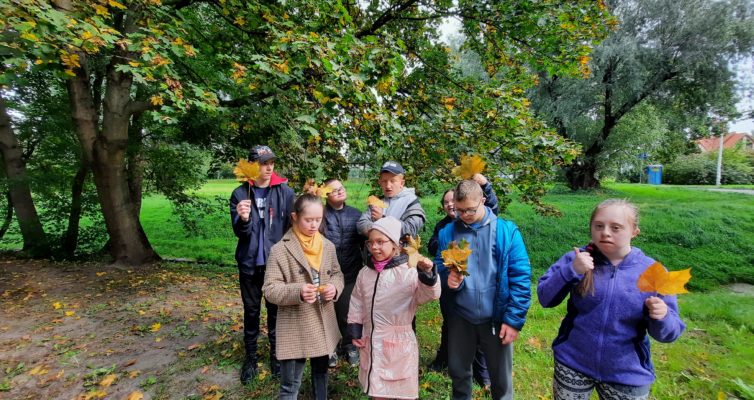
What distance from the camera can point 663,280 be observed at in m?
1.66

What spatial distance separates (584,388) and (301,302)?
6.09 feet

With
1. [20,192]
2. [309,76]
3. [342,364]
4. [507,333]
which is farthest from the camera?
[20,192]

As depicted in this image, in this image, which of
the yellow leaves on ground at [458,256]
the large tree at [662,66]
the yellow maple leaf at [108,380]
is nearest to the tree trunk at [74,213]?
the yellow maple leaf at [108,380]

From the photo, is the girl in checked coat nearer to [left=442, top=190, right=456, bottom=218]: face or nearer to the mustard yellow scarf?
the mustard yellow scarf

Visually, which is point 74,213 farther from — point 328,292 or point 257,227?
point 328,292

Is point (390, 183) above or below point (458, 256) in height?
above

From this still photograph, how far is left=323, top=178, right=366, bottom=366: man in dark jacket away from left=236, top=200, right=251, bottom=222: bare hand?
77cm

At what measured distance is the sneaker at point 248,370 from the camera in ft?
10.7

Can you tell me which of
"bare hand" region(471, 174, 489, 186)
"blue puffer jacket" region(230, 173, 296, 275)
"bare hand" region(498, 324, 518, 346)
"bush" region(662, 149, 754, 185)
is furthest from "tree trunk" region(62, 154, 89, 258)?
"bush" region(662, 149, 754, 185)

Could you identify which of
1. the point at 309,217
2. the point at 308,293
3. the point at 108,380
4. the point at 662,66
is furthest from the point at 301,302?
the point at 662,66

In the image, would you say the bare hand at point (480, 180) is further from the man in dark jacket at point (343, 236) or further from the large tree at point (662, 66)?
the large tree at point (662, 66)

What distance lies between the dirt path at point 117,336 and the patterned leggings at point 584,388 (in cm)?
251

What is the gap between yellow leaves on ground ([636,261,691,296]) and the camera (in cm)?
162

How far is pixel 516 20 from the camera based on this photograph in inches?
225
